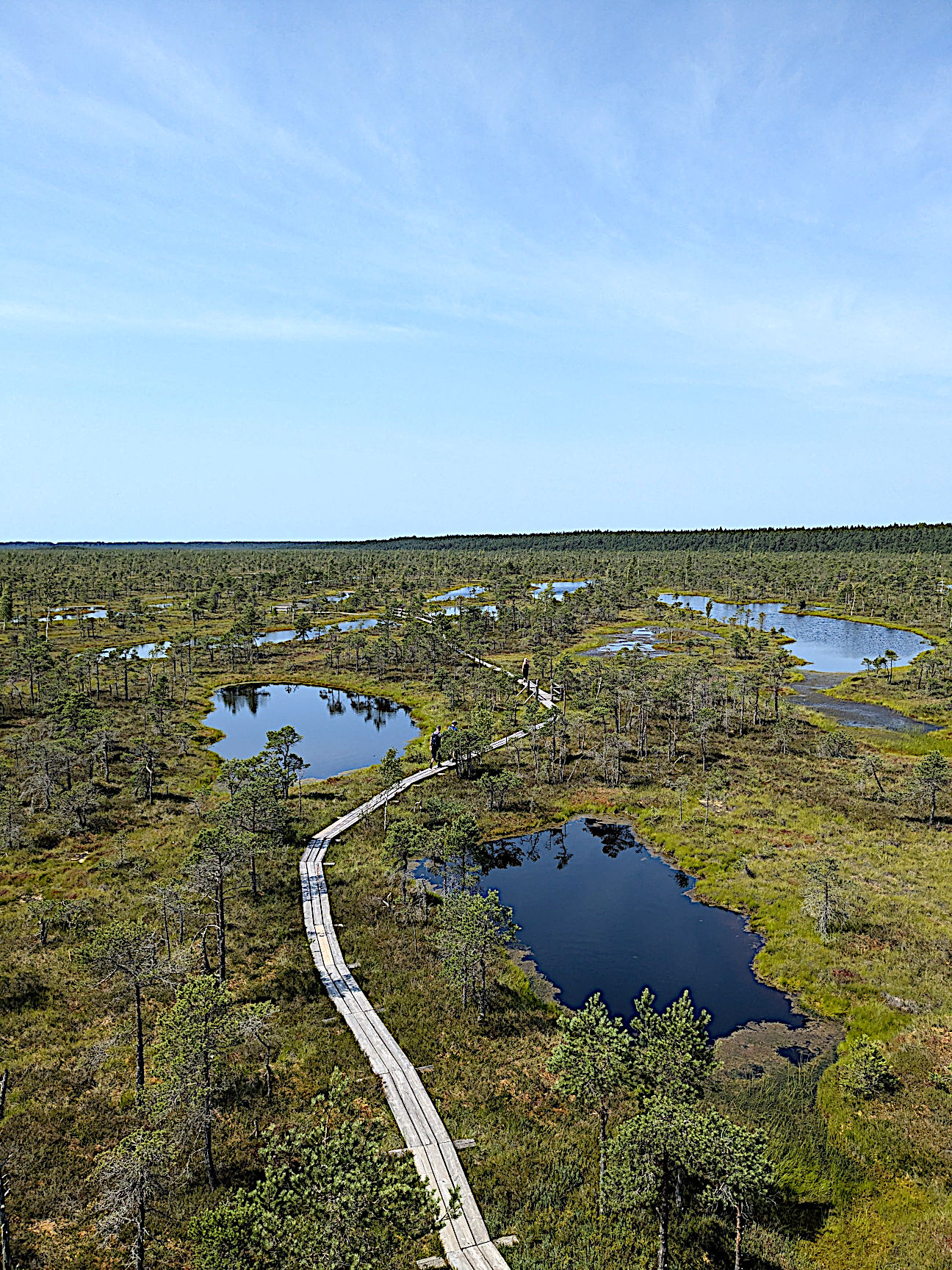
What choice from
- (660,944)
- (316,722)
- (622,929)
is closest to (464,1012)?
(622,929)

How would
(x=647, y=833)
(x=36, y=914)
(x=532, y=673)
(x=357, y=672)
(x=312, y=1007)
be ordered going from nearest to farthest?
1. (x=312, y=1007)
2. (x=36, y=914)
3. (x=647, y=833)
4. (x=532, y=673)
5. (x=357, y=672)

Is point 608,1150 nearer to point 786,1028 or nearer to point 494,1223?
point 494,1223

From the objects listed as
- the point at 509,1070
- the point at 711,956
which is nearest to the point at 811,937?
the point at 711,956

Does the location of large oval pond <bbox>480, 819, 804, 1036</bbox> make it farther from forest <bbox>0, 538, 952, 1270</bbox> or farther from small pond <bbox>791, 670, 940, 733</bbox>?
small pond <bbox>791, 670, 940, 733</bbox>

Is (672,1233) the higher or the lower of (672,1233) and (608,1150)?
the lower

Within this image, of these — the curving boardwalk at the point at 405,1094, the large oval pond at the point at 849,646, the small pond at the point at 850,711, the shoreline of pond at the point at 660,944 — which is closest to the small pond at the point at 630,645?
the small pond at the point at 850,711

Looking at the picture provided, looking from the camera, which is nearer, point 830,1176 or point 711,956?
point 830,1176
